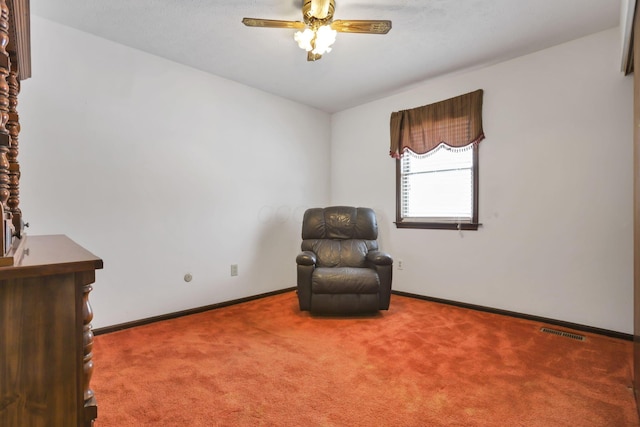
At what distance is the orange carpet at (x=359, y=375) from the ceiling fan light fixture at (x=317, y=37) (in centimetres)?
223

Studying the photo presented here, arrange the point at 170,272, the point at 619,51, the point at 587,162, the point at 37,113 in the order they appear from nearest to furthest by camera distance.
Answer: the point at 37,113, the point at 619,51, the point at 587,162, the point at 170,272

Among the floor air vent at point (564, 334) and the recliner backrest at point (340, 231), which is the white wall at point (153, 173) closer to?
the recliner backrest at point (340, 231)

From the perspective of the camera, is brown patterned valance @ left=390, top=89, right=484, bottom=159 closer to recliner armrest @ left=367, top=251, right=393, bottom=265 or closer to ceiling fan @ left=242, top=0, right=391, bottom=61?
recliner armrest @ left=367, top=251, right=393, bottom=265

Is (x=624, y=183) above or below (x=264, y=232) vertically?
above

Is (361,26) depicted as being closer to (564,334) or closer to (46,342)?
(46,342)

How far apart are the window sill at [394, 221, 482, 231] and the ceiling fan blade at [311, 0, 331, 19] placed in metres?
2.46

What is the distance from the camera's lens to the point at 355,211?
3779 mm

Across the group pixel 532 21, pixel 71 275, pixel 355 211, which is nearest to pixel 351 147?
pixel 355 211

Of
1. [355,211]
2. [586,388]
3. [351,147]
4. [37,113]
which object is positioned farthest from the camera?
[351,147]

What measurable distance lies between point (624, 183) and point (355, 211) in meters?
2.41

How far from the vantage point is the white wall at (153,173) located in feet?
7.96

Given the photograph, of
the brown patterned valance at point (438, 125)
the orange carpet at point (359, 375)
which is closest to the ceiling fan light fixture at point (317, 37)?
the brown patterned valance at point (438, 125)

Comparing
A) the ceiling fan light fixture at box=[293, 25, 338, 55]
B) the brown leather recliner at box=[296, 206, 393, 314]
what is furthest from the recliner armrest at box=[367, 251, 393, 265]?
the ceiling fan light fixture at box=[293, 25, 338, 55]

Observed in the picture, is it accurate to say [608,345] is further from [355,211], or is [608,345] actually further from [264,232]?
[264,232]
